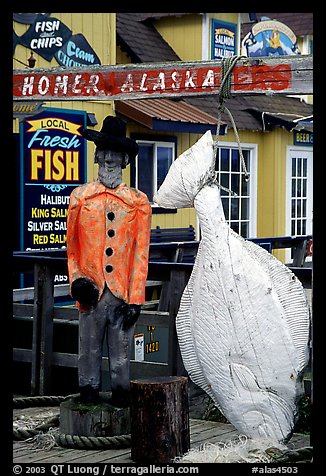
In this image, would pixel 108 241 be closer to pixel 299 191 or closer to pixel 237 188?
pixel 237 188

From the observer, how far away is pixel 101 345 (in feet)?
18.4

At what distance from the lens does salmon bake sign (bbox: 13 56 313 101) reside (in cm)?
515

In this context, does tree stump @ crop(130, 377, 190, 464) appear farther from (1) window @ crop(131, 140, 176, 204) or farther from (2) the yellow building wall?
(1) window @ crop(131, 140, 176, 204)

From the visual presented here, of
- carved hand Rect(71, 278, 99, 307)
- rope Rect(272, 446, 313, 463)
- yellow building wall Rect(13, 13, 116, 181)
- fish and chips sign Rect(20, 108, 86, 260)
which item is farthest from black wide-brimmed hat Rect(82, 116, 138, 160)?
yellow building wall Rect(13, 13, 116, 181)

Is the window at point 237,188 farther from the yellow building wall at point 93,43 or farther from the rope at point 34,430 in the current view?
the rope at point 34,430

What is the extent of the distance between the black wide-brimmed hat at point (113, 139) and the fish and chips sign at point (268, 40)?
8.44 metres

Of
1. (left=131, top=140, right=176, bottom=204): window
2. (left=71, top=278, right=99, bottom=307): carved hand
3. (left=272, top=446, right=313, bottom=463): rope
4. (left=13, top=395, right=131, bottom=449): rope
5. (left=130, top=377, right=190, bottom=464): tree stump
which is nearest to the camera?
(left=272, top=446, right=313, bottom=463): rope

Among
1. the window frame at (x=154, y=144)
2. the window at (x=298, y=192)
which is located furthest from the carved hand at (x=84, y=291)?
the window at (x=298, y=192)

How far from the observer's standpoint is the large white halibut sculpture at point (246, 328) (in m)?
5.04

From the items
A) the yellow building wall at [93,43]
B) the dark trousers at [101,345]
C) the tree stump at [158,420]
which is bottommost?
the tree stump at [158,420]

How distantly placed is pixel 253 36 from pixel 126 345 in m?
9.01

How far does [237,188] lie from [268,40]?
226cm

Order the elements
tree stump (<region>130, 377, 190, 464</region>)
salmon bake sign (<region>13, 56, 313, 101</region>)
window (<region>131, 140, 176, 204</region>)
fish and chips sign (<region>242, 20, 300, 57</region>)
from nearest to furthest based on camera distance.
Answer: tree stump (<region>130, 377, 190, 464</region>) → salmon bake sign (<region>13, 56, 313, 101</region>) → window (<region>131, 140, 176, 204</region>) → fish and chips sign (<region>242, 20, 300, 57</region>)

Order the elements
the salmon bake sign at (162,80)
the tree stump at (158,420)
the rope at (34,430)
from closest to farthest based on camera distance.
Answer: the tree stump at (158,420), the salmon bake sign at (162,80), the rope at (34,430)
